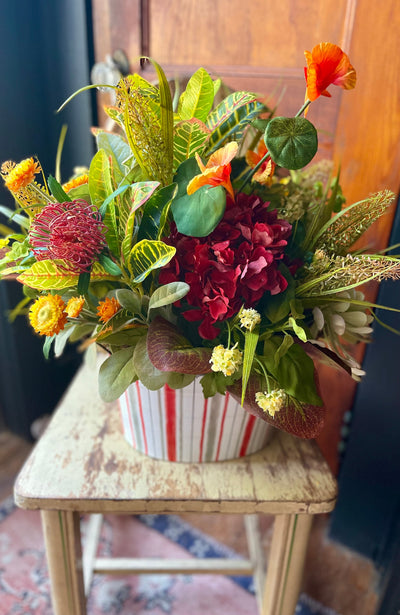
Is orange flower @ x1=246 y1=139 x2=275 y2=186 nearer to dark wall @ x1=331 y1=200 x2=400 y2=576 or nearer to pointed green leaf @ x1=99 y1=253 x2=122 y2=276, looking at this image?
pointed green leaf @ x1=99 y1=253 x2=122 y2=276

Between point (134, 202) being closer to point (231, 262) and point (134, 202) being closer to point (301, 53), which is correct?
point (231, 262)

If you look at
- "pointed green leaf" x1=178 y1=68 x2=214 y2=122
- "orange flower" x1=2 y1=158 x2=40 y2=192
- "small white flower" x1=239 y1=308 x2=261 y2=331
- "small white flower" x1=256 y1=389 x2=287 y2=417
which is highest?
"pointed green leaf" x1=178 y1=68 x2=214 y2=122

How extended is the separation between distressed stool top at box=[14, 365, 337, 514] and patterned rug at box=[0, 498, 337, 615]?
1.75ft

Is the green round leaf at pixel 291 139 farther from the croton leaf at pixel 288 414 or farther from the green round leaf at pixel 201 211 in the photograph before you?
the croton leaf at pixel 288 414

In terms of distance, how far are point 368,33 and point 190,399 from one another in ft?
2.06

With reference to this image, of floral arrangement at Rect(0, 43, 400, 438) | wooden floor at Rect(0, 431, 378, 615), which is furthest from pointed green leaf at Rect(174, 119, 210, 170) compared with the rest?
wooden floor at Rect(0, 431, 378, 615)

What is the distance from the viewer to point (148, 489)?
56 cm

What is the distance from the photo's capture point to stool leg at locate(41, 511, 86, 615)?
572 mm

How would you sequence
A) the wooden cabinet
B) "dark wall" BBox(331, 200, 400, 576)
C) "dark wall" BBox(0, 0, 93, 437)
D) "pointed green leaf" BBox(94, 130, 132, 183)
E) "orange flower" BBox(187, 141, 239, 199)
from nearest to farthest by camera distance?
"orange flower" BBox(187, 141, 239, 199), "pointed green leaf" BBox(94, 130, 132, 183), the wooden cabinet, "dark wall" BBox(331, 200, 400, 576), "dark wall" BBox(0, 0, 93, 437)

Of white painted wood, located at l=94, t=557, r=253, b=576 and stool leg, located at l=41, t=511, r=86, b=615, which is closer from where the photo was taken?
stool leg, located at l=41, t=511, r=86, b=615

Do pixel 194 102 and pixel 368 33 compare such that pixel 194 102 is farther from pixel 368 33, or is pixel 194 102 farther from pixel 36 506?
pixel 36 506

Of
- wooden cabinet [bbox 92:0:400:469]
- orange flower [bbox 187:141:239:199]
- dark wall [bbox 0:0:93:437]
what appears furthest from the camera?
dark wall [bbox 0:0:93:437]

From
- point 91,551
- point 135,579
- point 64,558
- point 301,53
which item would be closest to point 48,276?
point 64,558

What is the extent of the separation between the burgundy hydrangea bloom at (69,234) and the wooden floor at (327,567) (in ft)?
2.95
